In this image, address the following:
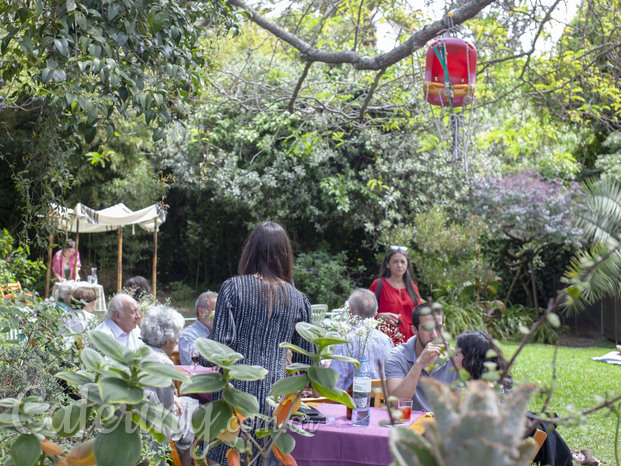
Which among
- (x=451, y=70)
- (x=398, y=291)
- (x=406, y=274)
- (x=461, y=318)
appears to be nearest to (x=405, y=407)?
(x=451, y=70)

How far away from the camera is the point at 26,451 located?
1086 mm

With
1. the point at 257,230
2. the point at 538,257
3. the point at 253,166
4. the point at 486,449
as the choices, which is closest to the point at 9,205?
the point at 253,166

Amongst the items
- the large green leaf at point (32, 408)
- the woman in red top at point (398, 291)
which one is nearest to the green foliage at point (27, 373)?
the large green leaf at point (32, 408)

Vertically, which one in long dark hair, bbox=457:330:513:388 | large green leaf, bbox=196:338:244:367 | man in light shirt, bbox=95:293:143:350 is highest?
large green leaf, bbox=196:338:244:367

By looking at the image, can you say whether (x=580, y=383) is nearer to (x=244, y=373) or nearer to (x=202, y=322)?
(x=202, y=322)

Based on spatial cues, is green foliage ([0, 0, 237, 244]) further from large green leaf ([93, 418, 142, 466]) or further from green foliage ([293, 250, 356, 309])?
green foliage ([293, 250, 356, 309])

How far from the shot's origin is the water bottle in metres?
2.75

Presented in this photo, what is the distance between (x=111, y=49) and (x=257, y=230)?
3.97 feet

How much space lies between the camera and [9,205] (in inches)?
520

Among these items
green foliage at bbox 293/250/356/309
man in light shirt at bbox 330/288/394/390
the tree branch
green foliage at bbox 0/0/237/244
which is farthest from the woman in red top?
green foliage at bbox 293/250/356/309

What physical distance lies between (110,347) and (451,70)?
3695 mm

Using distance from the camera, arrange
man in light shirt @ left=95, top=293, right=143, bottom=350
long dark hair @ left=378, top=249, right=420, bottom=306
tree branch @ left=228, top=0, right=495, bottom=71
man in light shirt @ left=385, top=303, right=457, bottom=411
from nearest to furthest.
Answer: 1. man in light shirt @ left=385, top=303, right=457, bottom=411
2. man in light shirt @ left=95, top=293, right=143, bottom=350
3. tree branch @ left=228, top=0, right=495, bottom=71
4. long dark hair @ left=378, top=249, right=420, bottom=306

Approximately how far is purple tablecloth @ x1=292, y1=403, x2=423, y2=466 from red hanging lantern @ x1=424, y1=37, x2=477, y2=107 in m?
2.52

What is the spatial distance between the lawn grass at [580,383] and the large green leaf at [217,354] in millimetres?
2878
